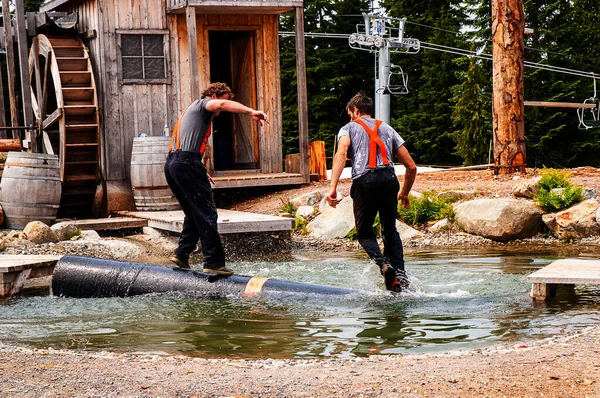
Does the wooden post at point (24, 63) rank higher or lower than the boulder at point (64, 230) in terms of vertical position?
higher

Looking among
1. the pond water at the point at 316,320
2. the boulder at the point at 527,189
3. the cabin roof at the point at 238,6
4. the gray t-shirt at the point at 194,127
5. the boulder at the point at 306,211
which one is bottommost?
→ the pond water at the point at 316,320

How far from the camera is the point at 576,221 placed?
13.1 meters

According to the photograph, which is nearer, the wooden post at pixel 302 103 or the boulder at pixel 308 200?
the boulder at pixel 308 200

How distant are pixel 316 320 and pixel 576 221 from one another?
6.44 meters

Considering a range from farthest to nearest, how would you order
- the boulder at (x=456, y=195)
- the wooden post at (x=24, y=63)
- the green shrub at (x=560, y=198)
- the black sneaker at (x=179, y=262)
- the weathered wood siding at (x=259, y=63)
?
the wooden post at (x=24, y=63)
the weathered wood siding at (x=259, y=63)
the boulder at (x=456, y=195)
the green shrub at (x=560, y=198)
the black sneaker at (x=179, y=262)

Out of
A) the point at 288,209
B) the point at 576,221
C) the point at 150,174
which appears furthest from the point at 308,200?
the point at 576,221

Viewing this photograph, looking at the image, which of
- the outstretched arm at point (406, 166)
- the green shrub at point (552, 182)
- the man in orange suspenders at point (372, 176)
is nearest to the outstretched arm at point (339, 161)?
the man in orange suspenders at point (372, 176)

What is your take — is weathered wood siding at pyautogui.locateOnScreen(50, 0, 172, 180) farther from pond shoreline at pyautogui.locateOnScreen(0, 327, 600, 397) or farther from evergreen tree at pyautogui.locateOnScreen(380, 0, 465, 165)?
evergreen tree at pyautogui.locateOnScreen(380, 0, 465, 165)

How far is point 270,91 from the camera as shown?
17.1 meters

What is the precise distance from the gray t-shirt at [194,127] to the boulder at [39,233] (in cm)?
478

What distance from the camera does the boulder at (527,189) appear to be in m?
14.2

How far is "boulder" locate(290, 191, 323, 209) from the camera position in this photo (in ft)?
51.3

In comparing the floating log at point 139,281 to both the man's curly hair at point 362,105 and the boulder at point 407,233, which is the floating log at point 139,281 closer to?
the man's curly hair at point 362,105

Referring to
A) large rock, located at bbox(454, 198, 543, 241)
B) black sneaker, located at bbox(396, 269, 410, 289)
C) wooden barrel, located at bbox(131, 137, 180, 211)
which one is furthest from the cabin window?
black sneaker, located at bbox(396, 269, 410, 289)
